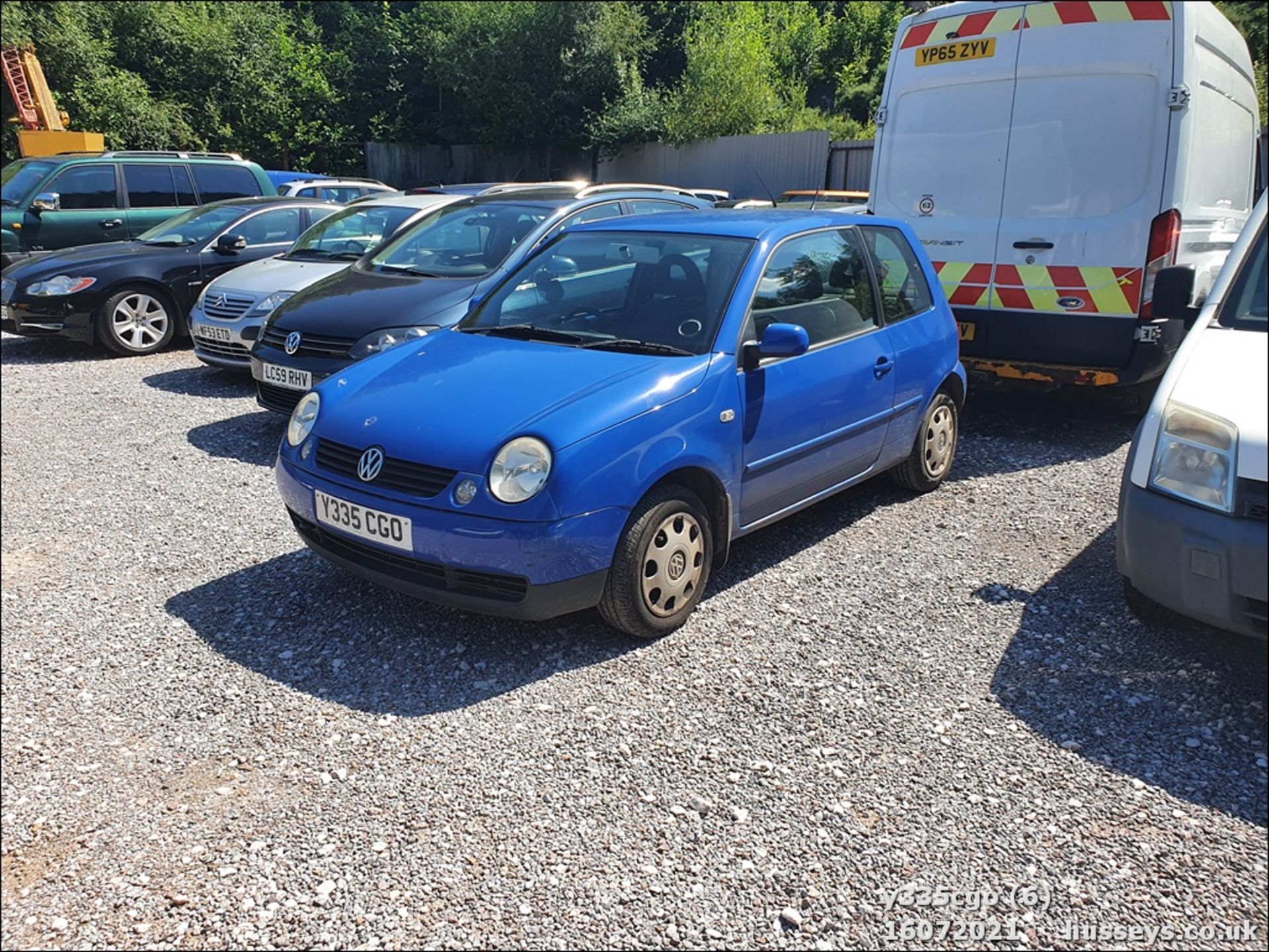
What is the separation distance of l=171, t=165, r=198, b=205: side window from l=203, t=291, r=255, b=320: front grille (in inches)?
199

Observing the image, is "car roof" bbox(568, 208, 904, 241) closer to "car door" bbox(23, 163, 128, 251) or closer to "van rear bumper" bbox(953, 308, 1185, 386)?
"van rear bumper" bbox(953, 308, 1185, 386)

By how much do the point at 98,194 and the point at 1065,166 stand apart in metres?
10.6

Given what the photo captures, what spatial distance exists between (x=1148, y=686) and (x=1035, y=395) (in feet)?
17.2

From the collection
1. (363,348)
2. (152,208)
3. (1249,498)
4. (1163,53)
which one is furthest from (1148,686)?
(152,208)

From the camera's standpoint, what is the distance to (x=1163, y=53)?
590cm

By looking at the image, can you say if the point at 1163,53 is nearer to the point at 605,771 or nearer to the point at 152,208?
the point at 605,771

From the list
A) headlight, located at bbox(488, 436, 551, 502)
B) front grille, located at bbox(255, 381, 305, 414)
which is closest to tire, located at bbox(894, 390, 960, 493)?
headlight, located at bbox(488, 436, 551, 502)

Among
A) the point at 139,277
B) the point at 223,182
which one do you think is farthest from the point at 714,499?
the point at 223,182

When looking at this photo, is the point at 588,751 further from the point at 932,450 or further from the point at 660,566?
the point at 932,450

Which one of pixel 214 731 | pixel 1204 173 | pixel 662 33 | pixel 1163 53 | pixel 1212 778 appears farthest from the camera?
pixel 662 33

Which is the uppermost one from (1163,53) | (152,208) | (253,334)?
(1163,53)

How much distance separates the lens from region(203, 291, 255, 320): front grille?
7.85 m

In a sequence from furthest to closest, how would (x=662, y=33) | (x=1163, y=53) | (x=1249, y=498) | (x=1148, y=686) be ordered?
(x=662, y=33)
(x=1163, y=53)
(x=1148, y=686)
(x=1249, y=498)

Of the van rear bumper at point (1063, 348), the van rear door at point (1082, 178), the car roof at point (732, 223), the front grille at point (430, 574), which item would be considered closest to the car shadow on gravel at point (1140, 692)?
the front grille at point (430, 574)
